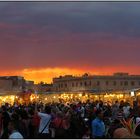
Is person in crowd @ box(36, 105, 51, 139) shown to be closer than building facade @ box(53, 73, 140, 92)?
Yes

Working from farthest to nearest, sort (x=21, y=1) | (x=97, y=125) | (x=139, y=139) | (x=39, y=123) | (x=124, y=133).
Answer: (x=39, y=123)
(x=97, y=125)
(x=21, y=1)
(x=124, y=133)
(x=139, y=139)

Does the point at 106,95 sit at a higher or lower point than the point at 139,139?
higher

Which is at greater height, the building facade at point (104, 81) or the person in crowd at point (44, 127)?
the building facade at point (104, 81)

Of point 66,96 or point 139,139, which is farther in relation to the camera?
point 66,96

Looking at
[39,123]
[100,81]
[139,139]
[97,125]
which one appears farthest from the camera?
[100,81]

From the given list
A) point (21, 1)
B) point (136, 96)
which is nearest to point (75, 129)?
point (21, 1)

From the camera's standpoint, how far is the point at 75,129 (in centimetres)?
1310

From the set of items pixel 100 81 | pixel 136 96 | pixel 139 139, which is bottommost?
pixel 139 139

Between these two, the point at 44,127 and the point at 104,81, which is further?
the point at 104,81

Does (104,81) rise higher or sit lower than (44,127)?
higher

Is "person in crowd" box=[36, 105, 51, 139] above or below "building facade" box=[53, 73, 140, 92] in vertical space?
below

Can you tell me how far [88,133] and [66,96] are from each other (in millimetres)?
43910

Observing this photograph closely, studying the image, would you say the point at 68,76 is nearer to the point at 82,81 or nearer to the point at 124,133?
the point at 82,81

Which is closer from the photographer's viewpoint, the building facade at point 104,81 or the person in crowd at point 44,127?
the person in crowd at point 44,127
